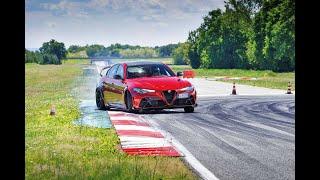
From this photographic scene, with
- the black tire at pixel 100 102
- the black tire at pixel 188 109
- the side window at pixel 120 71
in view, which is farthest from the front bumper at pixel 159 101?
the black tire at pixel 100 102

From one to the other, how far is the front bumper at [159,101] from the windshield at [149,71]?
1.02m

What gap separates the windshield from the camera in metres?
15.7

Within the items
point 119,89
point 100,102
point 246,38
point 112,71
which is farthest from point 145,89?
point 246,38

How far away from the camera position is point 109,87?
16.3 m

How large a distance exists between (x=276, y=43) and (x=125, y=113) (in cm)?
4826

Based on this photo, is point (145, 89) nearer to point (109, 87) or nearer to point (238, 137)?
point (109, 87)

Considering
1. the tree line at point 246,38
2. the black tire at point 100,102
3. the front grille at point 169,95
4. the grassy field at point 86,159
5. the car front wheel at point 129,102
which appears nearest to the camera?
the grassy field at point 86,159

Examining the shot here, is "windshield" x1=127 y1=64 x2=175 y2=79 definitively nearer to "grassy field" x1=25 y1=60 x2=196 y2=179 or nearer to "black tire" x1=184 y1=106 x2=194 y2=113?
"black tire" x1=184 y1=106 x2=194 y2=113

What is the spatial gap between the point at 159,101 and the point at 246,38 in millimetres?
59304

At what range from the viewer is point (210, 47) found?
6506 centimetres

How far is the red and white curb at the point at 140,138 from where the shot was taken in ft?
29.8

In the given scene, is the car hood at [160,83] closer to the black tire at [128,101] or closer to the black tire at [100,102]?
the black tire at [128,101]
